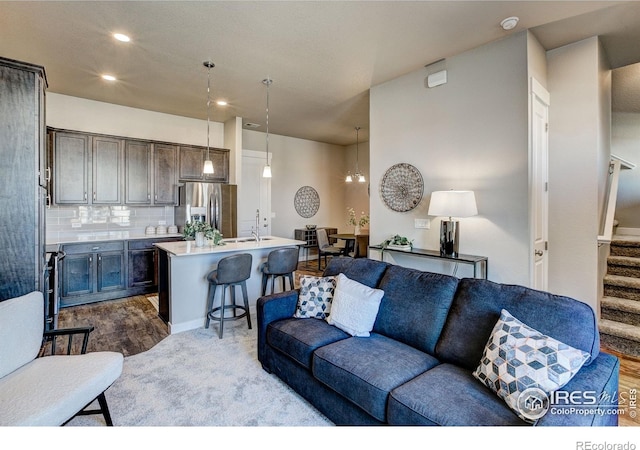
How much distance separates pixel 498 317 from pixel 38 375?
258 centimetres

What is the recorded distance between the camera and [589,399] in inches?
52.7

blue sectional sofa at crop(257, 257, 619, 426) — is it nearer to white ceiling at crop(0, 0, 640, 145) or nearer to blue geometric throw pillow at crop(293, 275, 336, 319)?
blue geometric throw pillow at crop(293, 275, 336, 319)

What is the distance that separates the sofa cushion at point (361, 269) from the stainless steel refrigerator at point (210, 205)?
3.07 meters

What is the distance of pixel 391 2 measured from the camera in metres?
2.51

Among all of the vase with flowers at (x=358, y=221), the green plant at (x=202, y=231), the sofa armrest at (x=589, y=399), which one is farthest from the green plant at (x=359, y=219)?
the sofa armrest at (x=589, y=399)

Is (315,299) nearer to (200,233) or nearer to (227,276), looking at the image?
(227,276)

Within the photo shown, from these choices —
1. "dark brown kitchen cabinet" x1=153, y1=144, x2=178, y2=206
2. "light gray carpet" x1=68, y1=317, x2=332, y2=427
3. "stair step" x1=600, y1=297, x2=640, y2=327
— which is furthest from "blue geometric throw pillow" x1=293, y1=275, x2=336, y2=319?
"dark brown kitchen cabinet" x1=153, y1=144, x2=178, y2=206

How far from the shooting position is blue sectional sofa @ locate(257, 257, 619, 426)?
1.41 m

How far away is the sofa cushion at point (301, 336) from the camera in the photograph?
2133 millimetres

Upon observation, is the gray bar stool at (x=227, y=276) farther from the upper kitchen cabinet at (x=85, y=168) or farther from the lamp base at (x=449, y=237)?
the upper kitchen cabinet at (x=85, y=168)

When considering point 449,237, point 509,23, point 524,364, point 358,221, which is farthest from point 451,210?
point 358,221

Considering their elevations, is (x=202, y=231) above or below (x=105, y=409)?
above

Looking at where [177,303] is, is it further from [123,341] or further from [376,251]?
[376,251]

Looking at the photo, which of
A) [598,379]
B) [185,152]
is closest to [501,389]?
[598,379]
